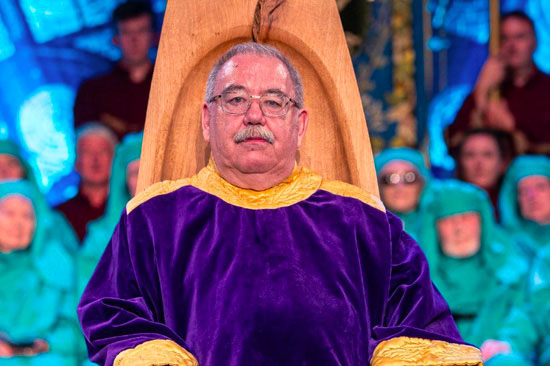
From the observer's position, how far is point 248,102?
223 centimetres

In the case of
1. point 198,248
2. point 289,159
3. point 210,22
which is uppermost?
point 210,22

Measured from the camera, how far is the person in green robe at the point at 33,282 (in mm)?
4887

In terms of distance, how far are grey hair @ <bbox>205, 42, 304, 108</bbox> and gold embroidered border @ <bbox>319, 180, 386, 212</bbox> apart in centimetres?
26

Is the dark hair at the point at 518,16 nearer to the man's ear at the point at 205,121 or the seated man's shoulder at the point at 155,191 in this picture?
the man's ear at the point at 205,121

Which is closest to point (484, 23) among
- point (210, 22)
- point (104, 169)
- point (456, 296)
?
point (456, 296)

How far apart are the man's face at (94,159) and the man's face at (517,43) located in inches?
107

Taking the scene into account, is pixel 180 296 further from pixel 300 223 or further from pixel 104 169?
pixel 104 169

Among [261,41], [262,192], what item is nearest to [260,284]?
[262,192]

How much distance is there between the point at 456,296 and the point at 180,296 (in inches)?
134

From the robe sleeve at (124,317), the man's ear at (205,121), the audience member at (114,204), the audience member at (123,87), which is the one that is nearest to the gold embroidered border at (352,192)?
the man's ear at (205,121)

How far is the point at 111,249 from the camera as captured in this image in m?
2.20

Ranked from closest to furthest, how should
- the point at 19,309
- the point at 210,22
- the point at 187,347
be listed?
the point at 187,347 → the point at 210,22 → the point at 19,309

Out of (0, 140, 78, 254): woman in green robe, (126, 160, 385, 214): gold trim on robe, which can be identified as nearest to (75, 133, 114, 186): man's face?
(0, 140, 78, 254): woman in green robe

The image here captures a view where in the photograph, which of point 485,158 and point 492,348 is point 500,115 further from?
point 492,348
